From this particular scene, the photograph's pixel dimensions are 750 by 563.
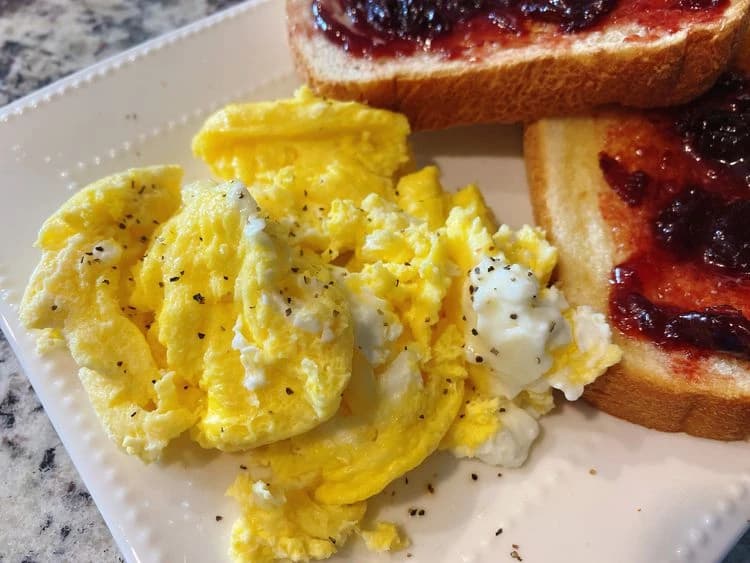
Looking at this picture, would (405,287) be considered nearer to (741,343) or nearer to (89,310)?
(89,310)

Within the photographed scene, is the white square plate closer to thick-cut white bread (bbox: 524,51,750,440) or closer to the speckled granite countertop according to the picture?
thick-cut white bread (bbox: 524,51,750,440)

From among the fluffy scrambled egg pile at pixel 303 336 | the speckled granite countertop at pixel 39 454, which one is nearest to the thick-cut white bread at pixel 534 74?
the fluffy scrambled egg pile at pixel 303 336

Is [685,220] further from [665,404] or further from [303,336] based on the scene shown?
[303,336]

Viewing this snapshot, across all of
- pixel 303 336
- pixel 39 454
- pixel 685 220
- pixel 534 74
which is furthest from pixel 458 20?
pixel 39 454

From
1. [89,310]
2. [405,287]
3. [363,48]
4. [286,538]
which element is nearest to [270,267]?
[405,287]

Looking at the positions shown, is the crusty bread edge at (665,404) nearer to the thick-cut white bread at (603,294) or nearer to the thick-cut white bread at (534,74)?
the thick-cut white bread at (603,294)

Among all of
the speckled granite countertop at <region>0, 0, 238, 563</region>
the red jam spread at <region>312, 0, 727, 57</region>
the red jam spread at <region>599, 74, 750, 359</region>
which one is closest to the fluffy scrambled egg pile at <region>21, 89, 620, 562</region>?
the red jam spread at <region>599, 74, 750, 359</region>
